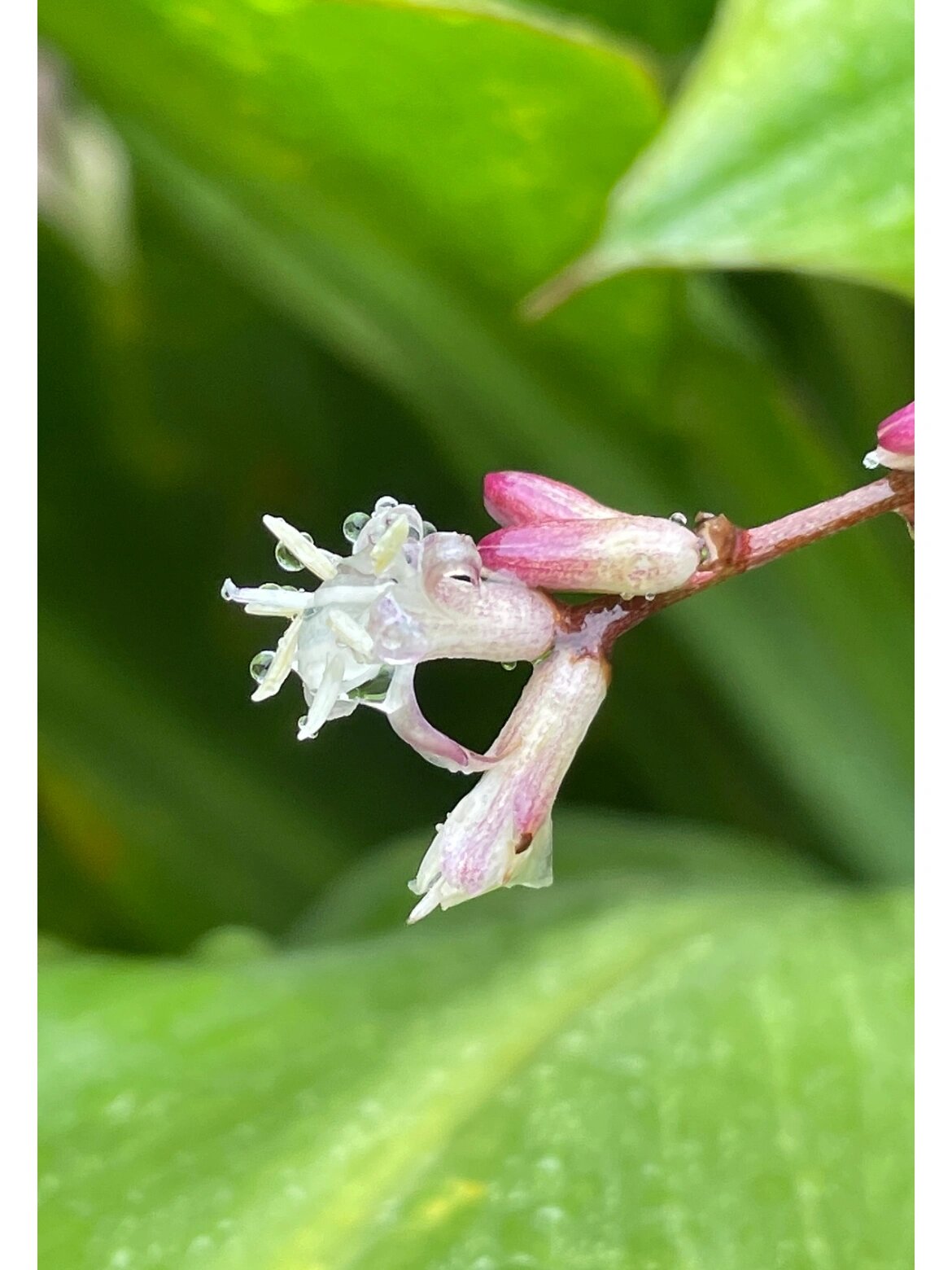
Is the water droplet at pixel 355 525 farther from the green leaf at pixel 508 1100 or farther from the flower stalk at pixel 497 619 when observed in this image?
the green leaf at pixel 508 1100

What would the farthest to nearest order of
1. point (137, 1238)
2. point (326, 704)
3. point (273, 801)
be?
point (273, 801) → point (137, 1238) → point (326, 704)

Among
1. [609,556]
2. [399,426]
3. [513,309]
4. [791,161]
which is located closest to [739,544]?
[609,556]

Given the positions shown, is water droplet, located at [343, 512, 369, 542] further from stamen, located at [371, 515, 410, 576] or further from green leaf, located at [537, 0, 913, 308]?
green leaf, located at [537, 0, 913, 308]

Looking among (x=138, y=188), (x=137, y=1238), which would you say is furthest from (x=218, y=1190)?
(x=138, y=188)

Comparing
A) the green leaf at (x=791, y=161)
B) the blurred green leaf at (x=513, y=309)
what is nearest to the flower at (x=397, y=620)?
the green leaf at (x=791, y=161)

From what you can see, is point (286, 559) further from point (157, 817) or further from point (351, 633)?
point (157, 817)

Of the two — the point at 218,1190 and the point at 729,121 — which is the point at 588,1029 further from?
the point at 729,121

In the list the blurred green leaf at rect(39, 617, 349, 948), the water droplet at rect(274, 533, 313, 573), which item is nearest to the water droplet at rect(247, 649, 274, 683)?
the water droplet at rect(274, 533, 313, 573)
